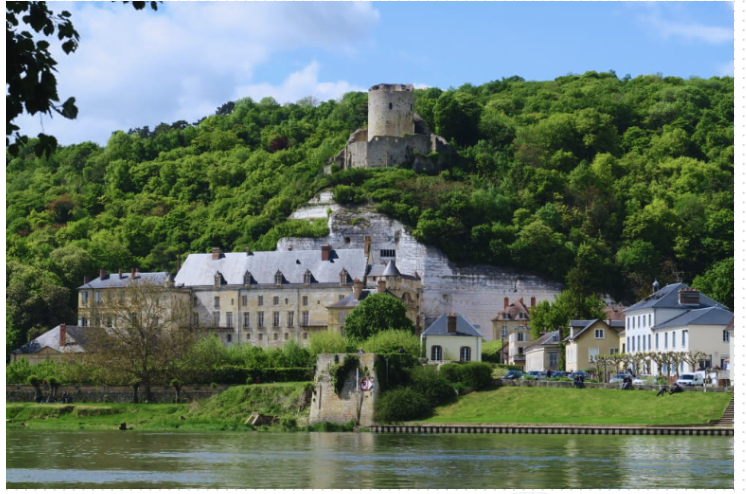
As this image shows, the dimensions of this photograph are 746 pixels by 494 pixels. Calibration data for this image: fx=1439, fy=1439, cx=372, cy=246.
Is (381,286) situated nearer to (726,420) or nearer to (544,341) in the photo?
(544,341)

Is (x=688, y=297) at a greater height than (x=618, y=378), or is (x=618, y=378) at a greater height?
(x=688, y=297)

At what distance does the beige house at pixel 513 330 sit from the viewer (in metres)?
87.4

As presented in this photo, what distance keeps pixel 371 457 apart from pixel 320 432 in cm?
1755

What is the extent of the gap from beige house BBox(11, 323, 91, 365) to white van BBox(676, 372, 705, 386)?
120ft

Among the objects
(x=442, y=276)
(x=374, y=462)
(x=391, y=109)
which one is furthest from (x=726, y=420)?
(x=391, y=109)

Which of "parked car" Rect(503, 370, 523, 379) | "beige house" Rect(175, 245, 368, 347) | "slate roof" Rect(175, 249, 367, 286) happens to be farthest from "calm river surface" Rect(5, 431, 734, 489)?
"slate roof" Rect(175, 249, 367, 286)

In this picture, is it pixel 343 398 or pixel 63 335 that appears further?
pixel 63 335

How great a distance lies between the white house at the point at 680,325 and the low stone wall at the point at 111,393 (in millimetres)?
20998

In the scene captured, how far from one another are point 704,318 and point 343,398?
1691cm

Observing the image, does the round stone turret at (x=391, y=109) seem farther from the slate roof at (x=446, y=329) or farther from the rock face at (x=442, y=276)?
the slate roof at (x=446, y=329)

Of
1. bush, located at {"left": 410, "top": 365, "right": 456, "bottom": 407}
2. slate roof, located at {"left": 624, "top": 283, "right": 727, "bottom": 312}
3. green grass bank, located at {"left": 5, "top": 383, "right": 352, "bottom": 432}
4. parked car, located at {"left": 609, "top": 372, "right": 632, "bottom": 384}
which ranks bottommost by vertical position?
green grass bank, located at {"left": 5, "top": 383, "right": 352, "bottom": 432}

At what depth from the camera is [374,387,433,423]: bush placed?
62000 millimetres

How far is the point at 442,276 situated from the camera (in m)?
102

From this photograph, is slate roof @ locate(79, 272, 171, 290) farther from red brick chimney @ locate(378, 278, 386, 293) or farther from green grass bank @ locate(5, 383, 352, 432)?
green grass bank @ locate(5, 383, 352, 432)
